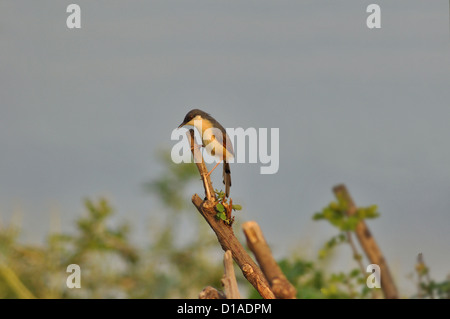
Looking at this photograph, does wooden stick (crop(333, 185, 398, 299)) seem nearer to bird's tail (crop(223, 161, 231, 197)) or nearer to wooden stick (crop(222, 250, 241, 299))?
bird's tail (crop(223, 161, 231, 197))

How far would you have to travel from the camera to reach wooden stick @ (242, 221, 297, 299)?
2.26 metres

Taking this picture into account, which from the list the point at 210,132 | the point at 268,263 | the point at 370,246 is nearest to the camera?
the point at 268,263

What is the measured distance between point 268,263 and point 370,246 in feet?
9.22

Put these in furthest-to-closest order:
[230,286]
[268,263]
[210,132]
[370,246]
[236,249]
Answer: [370,246] < [210,132] < [236,249] < [230,286] < [268,263]

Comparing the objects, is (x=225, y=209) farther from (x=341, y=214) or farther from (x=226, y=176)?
(x=341, y=214)

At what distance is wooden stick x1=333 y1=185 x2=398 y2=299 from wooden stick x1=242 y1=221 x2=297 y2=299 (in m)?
2.53

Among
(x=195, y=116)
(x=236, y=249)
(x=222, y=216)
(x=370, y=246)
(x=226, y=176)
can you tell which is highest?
(x=195, y=116)

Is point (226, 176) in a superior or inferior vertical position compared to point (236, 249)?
superior

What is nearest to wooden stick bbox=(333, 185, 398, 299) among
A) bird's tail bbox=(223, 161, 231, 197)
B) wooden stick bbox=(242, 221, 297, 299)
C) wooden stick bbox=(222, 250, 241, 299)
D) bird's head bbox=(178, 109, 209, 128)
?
bird's tail bbox=(223, 161, 231, 197)

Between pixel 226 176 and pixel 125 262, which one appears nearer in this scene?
pixel 226 176

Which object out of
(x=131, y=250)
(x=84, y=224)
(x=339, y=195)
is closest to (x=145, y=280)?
(x=131, y=250)

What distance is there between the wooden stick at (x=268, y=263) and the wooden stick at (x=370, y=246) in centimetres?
253

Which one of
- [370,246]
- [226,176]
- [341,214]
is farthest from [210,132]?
[370,246]

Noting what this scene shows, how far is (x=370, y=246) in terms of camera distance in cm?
491
